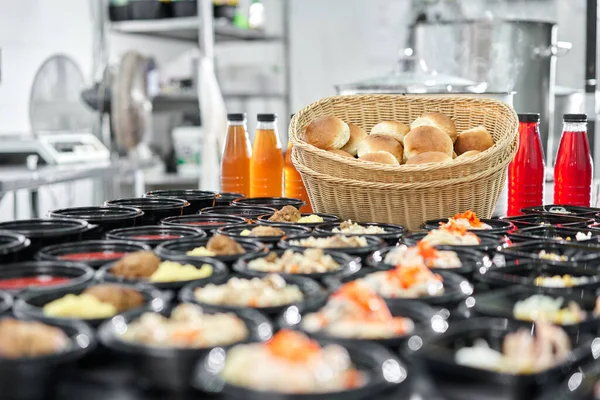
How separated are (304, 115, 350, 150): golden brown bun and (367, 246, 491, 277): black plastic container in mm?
666

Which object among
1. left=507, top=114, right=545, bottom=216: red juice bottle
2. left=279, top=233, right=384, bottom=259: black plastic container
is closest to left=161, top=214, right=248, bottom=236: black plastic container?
left=279, top=233, right=384, bottom=259: black plastic container

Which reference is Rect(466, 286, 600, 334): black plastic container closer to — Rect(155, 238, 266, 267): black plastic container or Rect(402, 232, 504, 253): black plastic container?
Answer: Rect(402, 232, 504, 253): black plastic container

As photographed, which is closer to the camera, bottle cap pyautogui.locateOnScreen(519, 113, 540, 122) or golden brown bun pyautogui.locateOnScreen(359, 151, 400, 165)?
golden brown bun pyautogui.locateOnScreen(359, 151, 400, 165)

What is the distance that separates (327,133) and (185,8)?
126 inches

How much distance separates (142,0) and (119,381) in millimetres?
4445

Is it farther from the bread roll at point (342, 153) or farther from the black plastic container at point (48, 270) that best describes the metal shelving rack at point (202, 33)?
the black plastic container at point (48, 270)

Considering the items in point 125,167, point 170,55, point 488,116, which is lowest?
point 125,167

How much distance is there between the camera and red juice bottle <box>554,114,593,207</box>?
2166 millimetres

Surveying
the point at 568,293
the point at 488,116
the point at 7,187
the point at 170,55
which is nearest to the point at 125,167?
the point at 7,187

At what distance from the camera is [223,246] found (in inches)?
57.0

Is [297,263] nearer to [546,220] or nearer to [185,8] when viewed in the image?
[546,220]

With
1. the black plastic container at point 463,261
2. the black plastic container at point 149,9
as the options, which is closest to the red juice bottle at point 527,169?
the black plastic container at point 463,261

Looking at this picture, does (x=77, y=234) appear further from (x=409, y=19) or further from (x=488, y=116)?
(x=409, y=19)

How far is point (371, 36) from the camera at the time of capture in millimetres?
6551
